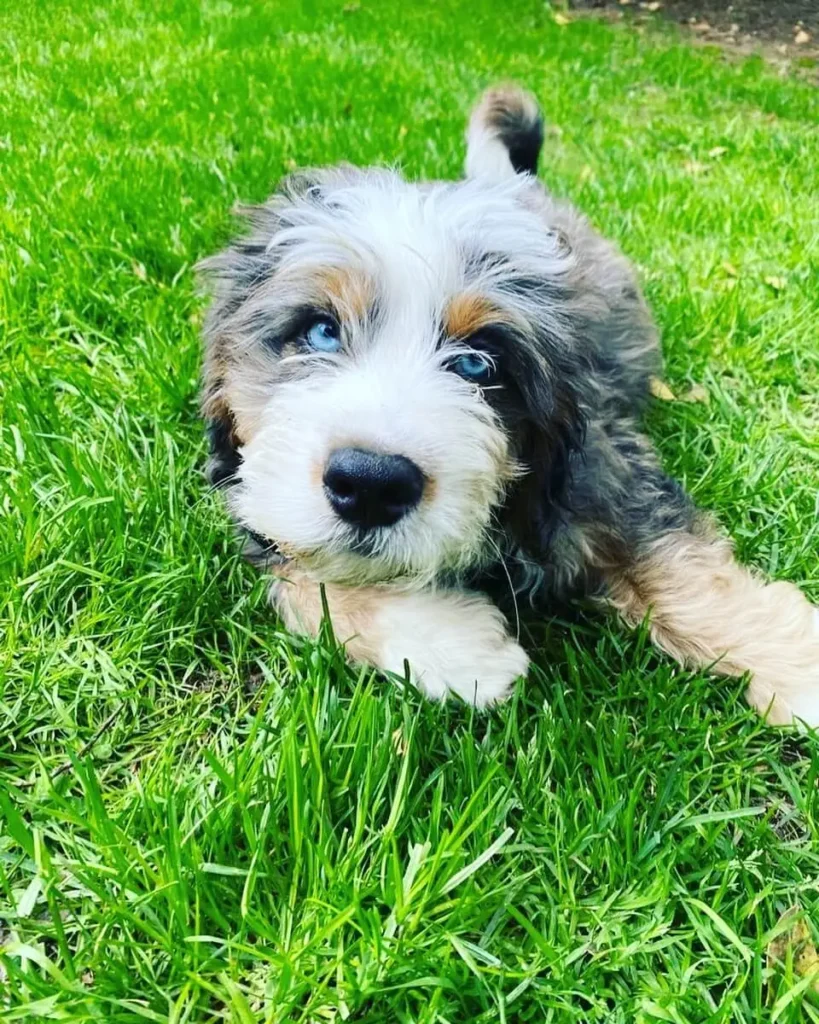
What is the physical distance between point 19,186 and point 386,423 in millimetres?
3278

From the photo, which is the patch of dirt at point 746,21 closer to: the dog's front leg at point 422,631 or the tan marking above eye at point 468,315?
the tan marking above eye at point 468,315

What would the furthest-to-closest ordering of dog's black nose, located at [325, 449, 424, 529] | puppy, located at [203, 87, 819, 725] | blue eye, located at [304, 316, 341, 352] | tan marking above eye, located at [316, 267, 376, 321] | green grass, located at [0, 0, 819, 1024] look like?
blue eye, located at [304, 316, 341, 352] < tan marking above eye, located at [316, 267, 376, 321] < puppy, located at [203, 87, 819, 725] < dog's black nose, located at [325, 449, 424, 529] < green grass, located at [0, 0, 819, 1024]

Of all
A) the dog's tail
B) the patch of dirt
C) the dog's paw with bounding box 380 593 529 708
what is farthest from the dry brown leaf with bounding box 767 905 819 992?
the patch of dirt

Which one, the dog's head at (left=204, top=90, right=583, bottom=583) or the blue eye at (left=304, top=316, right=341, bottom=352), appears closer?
the dog's head at (left=204, top=90, right=583, bottom=583)

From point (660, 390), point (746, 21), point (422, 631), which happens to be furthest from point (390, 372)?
point (746, 21)

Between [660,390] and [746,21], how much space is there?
43.1 ft

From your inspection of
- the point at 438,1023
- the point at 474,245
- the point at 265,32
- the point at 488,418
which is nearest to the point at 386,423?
the point at 488,418

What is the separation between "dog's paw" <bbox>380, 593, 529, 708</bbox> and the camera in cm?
217

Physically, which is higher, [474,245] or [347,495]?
[474,245]

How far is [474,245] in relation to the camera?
225 cm

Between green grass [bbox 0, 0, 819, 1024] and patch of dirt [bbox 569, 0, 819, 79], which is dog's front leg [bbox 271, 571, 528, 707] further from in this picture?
patch of dirt [bbox 569, 0, 819, 79]

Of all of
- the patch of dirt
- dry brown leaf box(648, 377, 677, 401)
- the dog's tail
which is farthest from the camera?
the patch of dirt

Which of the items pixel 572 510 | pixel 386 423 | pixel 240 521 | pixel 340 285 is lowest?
pixel 240 521

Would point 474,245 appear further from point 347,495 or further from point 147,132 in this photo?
point 147,132
